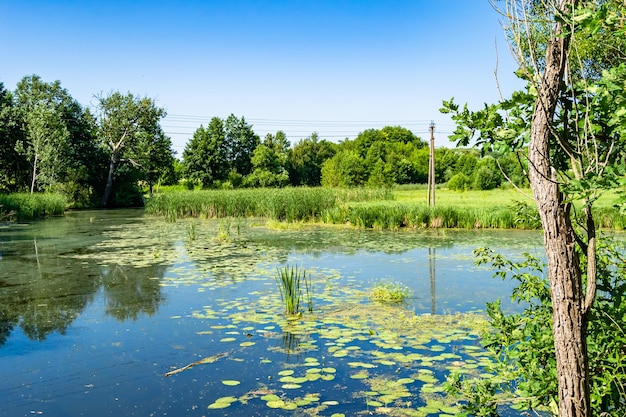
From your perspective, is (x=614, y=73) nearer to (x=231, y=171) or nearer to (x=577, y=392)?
(x=577, y=392)

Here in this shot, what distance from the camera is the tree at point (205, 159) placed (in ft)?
145

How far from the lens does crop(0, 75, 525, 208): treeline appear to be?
29219 millimetres

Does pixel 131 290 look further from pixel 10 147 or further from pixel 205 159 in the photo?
pixel 205 159

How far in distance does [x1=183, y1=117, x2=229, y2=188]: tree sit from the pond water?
109ft

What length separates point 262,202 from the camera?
67.4 ft

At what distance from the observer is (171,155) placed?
38.0 meters

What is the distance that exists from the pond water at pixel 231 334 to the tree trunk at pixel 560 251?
1.78m

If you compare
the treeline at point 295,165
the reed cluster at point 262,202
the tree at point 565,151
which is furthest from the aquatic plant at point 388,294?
the treeline at point 295,165

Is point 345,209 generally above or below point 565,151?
below

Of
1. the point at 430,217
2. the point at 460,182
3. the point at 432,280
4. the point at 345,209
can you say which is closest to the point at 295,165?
the point at 460,182

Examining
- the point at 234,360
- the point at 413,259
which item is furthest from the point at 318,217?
the point at 234,360

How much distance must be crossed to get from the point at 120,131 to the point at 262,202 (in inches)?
723

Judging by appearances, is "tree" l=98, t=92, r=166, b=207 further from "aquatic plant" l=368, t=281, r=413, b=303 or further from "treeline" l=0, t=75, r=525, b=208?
"aquatic plant" l=368, t=281, r=413, b=303

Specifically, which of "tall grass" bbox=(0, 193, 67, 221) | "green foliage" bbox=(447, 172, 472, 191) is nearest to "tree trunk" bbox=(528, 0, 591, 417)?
"tall grass" bbox=(0, 193, 67, 221)
